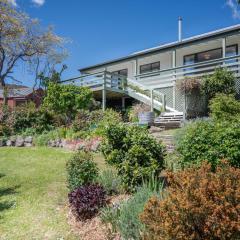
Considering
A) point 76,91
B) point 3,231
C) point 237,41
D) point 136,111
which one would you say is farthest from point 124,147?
point 237,41

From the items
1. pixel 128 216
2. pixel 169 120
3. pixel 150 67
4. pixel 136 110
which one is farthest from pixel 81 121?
pixel 150 67

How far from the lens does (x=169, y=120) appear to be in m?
18.7

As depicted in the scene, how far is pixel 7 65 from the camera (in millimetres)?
27094

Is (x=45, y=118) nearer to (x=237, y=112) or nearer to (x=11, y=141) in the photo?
(x=11, y=141)

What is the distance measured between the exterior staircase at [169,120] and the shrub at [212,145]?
34.2 feet

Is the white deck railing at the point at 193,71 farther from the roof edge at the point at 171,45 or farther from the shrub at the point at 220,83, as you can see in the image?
the roof edge at the point at 171,45

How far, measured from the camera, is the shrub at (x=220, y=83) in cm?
1844

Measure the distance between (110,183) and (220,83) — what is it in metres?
13.3

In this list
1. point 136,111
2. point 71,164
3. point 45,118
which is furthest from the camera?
point 136,111

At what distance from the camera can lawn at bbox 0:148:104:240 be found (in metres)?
5.74

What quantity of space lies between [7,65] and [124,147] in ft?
74.6

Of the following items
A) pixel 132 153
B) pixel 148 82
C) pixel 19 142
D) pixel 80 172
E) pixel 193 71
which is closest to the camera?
pixel 132 153

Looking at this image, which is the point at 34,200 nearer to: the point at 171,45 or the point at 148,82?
the point at 148,82

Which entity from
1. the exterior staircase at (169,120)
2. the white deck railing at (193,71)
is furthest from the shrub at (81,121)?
the white deck railing at (193,71)
